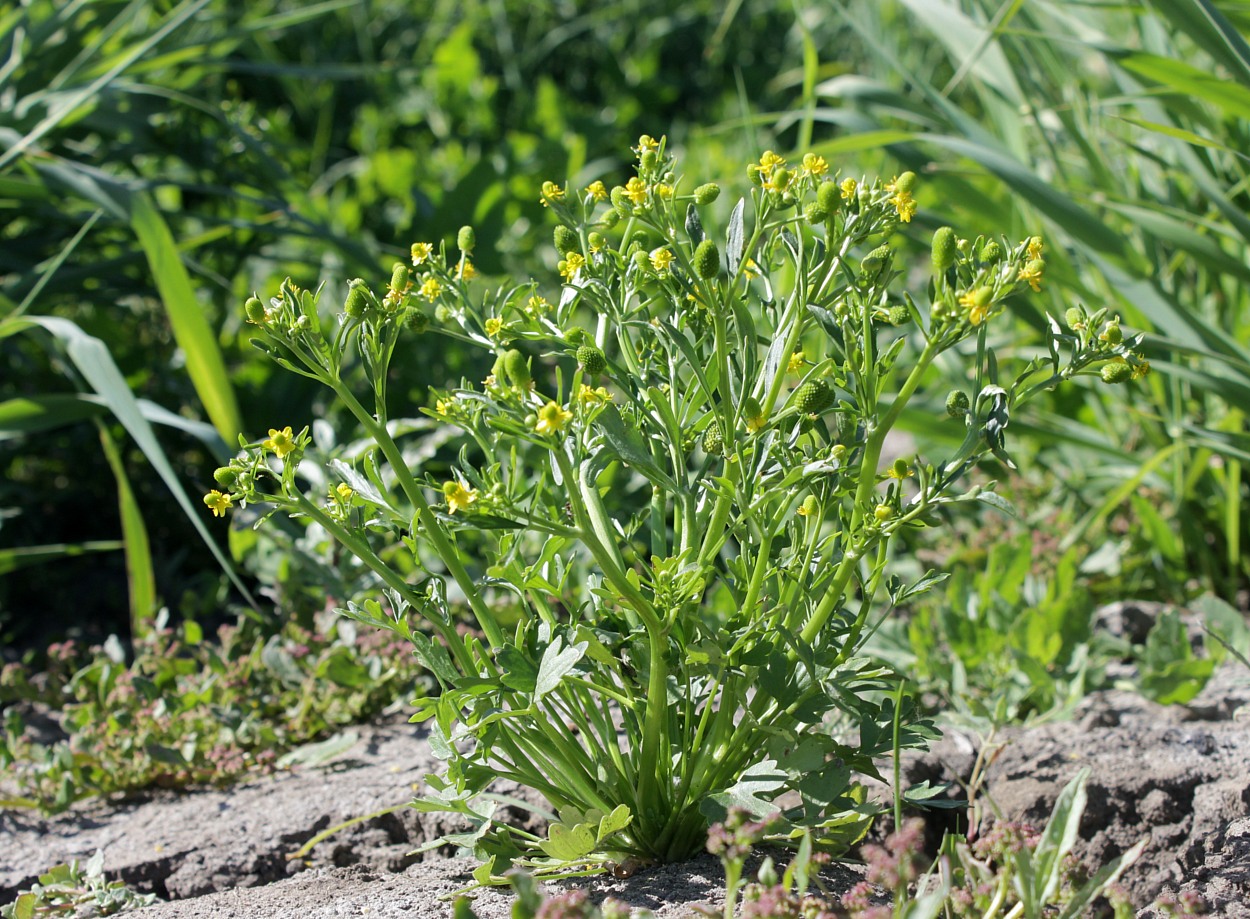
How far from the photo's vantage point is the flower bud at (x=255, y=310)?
3.80 feet

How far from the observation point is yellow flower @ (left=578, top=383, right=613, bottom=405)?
1.12 metres

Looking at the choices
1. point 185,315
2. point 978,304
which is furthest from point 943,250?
point 185,315

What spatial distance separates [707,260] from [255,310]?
0.43 metres

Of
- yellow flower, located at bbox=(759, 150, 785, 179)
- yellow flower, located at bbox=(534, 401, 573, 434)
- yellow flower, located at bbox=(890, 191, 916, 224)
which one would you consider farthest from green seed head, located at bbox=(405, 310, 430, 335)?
yellow flower, located at bbox=(890, 191, 916, 224)

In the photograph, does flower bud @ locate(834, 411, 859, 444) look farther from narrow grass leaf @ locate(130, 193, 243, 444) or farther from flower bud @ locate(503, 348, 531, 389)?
narrow grass leaf @ locate(130, 193, 243, 444)

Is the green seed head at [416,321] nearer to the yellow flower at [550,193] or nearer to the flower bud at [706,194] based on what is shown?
the yellow flower at [550,193]

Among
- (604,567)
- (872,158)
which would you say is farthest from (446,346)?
(872,158)

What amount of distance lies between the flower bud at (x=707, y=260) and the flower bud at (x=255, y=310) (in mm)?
419

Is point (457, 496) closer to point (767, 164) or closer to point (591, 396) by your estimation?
point (591, 396)

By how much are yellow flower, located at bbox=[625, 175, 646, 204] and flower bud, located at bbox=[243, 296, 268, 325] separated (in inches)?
14.7

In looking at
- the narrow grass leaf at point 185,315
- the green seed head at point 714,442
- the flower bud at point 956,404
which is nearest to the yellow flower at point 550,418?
the green seed head at point 714,442

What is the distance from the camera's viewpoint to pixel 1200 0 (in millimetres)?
1710

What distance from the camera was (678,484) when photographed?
124 centimetres

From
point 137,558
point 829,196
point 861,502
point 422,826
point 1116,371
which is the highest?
point 829,196
